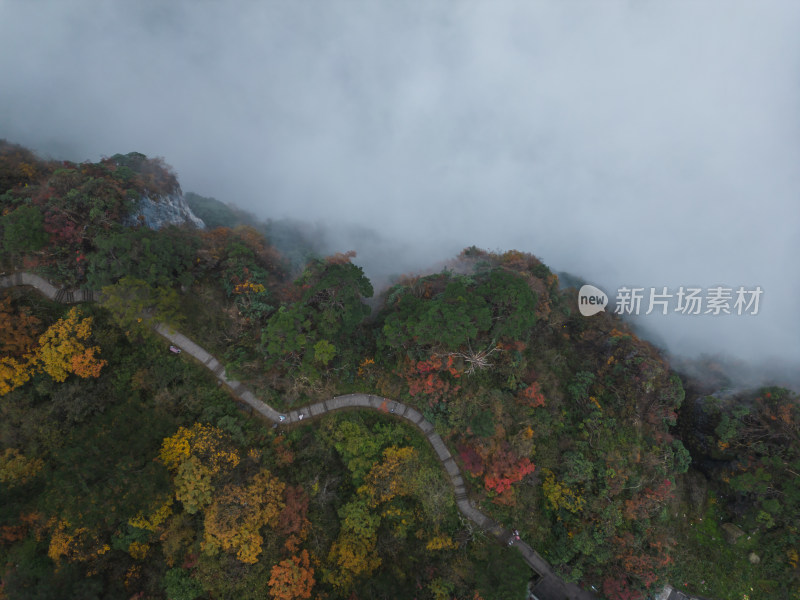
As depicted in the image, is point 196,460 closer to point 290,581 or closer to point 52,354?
point 290,581

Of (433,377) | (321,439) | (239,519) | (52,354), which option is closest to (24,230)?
(52,354)

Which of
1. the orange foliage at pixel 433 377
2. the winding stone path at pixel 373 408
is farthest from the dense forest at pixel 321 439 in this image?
the winding stone path at pixel 373 408

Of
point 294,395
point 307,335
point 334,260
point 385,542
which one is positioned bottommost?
point 385,542

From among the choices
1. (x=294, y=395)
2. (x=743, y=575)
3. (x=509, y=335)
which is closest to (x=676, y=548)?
(x=743, y=575)

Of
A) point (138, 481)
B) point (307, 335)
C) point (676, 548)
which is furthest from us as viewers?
point (676, 548)

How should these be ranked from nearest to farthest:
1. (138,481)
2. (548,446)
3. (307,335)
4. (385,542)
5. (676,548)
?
1. (138,481)
2. (307,335)
3. (385,542)
4. (548,446)
5. (676,548)

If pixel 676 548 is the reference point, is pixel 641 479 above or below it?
above

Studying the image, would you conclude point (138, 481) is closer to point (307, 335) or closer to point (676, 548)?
point (307, 335)
